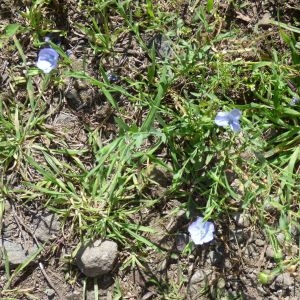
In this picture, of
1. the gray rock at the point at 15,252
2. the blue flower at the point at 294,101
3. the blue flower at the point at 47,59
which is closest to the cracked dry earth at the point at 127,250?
the gray rock at the point at 15,252

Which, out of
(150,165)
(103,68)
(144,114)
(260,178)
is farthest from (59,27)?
(260,178)

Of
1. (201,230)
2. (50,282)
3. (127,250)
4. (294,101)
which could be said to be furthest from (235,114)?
(50,282)

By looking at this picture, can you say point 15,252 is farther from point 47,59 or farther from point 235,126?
point 235,126

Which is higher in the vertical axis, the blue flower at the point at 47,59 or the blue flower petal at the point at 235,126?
the blue flower at the point at 47,59

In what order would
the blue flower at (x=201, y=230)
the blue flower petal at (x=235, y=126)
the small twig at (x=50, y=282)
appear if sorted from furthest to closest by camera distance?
the small twig at (x=50, y=282)
the blue flower at (x=201, y=230)
the blue flower petal at (x=235, y=126)

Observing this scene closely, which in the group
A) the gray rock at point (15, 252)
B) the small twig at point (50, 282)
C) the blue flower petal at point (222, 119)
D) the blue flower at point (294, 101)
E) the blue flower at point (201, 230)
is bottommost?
the small twig at point (50, 282)

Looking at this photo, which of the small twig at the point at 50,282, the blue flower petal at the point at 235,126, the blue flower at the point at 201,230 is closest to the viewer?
the blue flower petal at the point at 235,126

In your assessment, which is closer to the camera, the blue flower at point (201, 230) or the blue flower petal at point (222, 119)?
the blue flower petal at point (222, 119)

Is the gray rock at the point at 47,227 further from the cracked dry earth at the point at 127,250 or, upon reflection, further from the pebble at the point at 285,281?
the pebble at the point at 285,281

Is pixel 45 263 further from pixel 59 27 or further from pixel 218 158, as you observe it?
pixel 59 27
